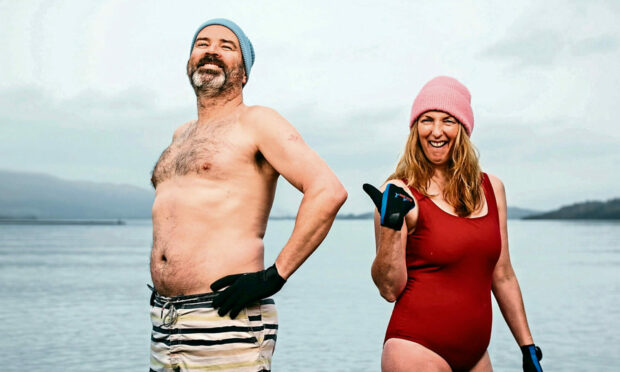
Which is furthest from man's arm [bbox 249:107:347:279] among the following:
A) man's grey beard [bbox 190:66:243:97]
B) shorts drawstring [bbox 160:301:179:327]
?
shorts drawstring [bbox 160:301:179:327]

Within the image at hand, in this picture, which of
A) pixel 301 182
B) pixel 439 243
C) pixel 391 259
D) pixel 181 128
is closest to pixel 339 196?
pixel 301 182

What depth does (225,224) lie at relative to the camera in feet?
10.5

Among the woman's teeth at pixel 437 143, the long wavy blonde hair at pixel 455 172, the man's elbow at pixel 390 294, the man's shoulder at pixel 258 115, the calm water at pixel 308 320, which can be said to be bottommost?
the calm water at pixel 308 320

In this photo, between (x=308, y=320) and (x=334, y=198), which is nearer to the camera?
(x=334, y=198)

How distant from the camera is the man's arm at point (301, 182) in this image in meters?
3.06

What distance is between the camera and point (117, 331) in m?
10.7

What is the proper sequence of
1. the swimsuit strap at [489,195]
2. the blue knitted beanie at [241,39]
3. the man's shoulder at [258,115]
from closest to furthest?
the man's shoulder at [258,115], the swimsuit strap at [489,195], the blue knitted beanie at [241,39]

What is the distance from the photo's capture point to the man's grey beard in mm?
3441

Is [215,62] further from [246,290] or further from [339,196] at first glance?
[246,290]

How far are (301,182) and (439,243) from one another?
591 mm

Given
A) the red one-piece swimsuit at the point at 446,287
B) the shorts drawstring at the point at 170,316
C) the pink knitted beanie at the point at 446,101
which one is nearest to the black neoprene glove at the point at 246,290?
the shorts drawstring at the point at 170,316

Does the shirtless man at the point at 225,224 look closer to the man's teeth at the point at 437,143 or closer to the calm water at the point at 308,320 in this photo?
the man's teeth at the point at 437,143

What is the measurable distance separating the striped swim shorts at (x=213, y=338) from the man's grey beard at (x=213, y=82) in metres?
0.88

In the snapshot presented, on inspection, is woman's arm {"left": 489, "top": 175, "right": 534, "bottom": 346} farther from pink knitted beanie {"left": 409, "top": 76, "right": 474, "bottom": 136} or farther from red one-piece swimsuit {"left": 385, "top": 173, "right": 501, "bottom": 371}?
pink knitted beanie {"left": 409, "top": 76, "right": 474, "bottom": 136}
